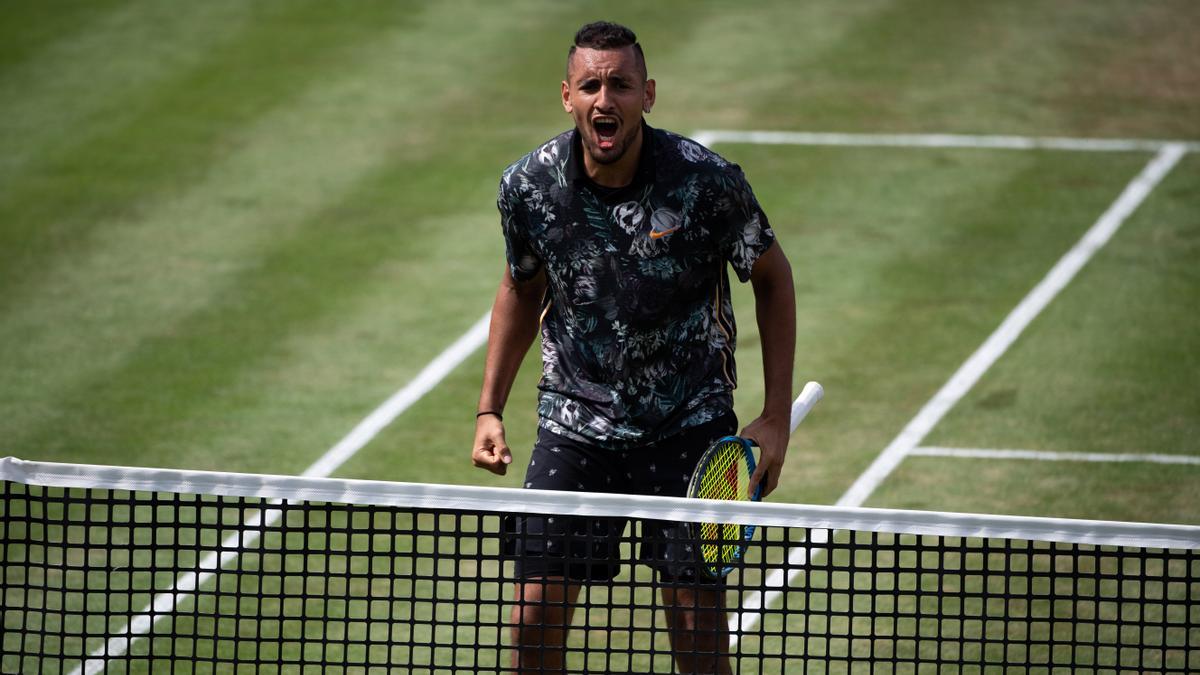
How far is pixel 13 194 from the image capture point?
1306 cm

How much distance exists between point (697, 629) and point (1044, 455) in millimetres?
4531

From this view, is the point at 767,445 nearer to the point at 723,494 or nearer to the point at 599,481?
the point at 723,494

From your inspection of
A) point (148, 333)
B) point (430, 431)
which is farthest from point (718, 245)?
point (148, 333)

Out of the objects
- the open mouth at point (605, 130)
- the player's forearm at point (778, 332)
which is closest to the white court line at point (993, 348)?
the player's forearm at point (778, 332)

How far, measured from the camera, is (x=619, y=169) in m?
5.58

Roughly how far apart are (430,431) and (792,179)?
4644 mm

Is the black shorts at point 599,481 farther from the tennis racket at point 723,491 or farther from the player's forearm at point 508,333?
the player's forearm at point 508,333

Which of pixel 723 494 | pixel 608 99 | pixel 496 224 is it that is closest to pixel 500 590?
pixel 723 494

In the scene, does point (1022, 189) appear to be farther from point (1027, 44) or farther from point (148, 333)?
point (148, 333)

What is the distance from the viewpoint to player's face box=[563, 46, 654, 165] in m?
5.46

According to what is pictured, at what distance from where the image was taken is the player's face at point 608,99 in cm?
546

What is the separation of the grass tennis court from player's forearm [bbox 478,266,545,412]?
3133 mm

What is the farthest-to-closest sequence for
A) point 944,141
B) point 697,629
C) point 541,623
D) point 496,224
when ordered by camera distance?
point 944,141
point 496,224
point 541,623
point 697,629

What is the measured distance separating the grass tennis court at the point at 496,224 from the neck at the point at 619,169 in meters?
3.58
